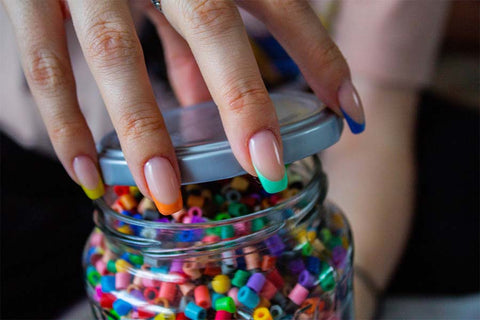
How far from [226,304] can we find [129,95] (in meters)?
0.19

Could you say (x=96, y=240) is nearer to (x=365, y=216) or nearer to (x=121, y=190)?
(x=121, y=190)

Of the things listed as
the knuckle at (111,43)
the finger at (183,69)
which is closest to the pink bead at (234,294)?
the knuckle at (111,43)

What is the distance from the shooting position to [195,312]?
0.38 meters

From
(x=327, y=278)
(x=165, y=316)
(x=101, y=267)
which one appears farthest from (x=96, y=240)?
(x=327, y=278)

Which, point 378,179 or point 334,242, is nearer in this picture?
point 334,242

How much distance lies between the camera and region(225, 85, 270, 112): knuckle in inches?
12.9

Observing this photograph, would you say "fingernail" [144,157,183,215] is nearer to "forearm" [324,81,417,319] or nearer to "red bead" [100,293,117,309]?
"red bead" [100,293,117,309]

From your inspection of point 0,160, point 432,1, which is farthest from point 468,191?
point 0,160

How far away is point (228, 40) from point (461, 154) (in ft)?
2.09

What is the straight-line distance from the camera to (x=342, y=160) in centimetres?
86

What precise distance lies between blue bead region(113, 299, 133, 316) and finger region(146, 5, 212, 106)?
31cm

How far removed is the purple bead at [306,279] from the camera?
0.41 metres

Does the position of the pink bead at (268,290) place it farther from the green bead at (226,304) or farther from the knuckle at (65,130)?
the knuckle at (65,130)

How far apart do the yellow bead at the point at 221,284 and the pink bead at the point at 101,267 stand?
0.43ft
